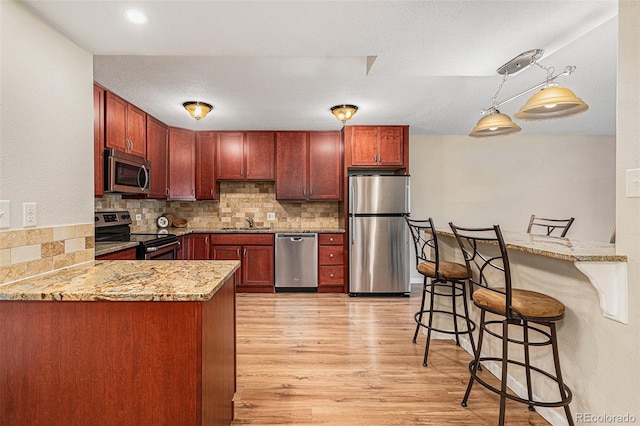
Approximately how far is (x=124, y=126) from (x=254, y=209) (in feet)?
6.88

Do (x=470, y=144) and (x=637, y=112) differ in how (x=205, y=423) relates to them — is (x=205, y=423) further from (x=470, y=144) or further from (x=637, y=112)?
(x=470, y=144)

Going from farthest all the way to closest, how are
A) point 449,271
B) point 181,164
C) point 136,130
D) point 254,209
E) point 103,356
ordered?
1. point 254,209
2. point 181,164
3. point 136,130
4. point 449,271
5. point 103,356

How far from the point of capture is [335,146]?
4461 millimetres

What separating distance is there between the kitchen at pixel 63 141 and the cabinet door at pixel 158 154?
1961 millimetres

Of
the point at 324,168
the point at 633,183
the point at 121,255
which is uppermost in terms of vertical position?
the point at 324,168

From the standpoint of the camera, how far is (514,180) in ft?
15.9

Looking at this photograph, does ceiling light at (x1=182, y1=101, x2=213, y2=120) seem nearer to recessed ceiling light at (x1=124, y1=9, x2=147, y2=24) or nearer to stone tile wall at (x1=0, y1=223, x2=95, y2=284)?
recessed ceiling light at (x1=124, y1=9, x2=147, y2=24)

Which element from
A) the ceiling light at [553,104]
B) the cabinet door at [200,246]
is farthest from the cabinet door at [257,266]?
the ceiling light at [553,104]

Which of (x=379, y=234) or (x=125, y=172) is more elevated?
(x=125, y=172)

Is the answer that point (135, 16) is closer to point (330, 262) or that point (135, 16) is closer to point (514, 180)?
point (330, 262)

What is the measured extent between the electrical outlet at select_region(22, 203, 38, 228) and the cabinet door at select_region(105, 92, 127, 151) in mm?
1693

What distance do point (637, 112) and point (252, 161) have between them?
396cm

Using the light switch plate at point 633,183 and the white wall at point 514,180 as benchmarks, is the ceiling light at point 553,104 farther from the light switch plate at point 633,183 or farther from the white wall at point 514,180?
the white wall at point 514,180

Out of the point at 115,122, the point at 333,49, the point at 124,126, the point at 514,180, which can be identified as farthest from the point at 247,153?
the point at 514,180
